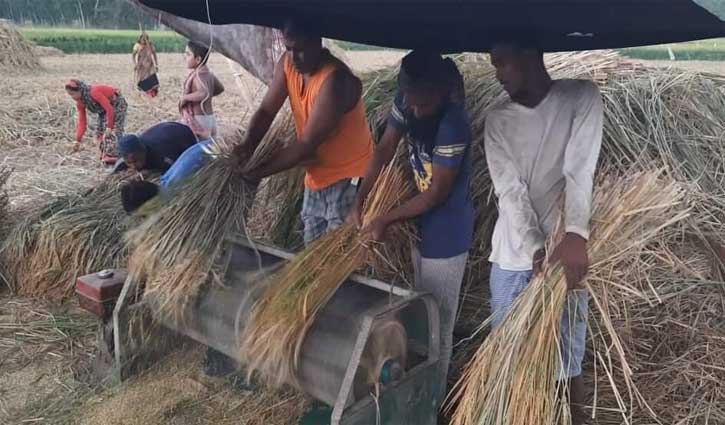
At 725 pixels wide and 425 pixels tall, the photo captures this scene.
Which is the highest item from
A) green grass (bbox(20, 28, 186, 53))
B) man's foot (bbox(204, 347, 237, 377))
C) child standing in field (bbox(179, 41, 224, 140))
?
child standing in field (bbox(179, 41, 224, 140))

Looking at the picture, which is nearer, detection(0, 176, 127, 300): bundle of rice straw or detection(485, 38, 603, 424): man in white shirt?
detection(485, 38, 603, 424): man in white shirt

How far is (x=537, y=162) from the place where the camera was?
7.44 ft

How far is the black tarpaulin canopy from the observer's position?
2.01m

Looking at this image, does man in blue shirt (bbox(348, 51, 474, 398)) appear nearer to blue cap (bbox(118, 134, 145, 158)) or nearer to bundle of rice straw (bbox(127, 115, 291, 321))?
bundle of rice straw (bbox(127, 115, 291, 321))

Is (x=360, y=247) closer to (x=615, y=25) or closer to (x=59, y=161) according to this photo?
(x=615, y=25)

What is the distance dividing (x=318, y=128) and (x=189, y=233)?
698 millimetres

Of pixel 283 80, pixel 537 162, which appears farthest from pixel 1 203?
pixel 537 162

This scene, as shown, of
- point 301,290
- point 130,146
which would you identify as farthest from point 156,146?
point 301,290

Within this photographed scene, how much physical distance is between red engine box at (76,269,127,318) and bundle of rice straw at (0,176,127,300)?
1.09 meters

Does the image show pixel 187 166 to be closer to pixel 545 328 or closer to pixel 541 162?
pixel 541 162

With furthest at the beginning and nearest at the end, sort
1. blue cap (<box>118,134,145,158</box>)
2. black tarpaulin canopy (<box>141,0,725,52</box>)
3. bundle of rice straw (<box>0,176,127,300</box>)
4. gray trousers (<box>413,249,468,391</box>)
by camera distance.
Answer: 1. bundle of rice straw (<box>0,176,127,300</box>)
2. blue cap (<box>118,134,145,158</box>)
3. gray trousers (<box>413,249,468,391</box>)
4. black tarpaulin canopy (<box>141,0,725,52</box>)

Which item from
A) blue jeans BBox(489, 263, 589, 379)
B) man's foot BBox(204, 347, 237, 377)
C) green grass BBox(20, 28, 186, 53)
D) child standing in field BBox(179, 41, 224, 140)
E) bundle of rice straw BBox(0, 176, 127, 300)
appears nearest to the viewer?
blue jeans BBox(489, 263, 589, 379)

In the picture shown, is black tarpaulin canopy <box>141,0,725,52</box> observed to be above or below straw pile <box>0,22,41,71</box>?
above

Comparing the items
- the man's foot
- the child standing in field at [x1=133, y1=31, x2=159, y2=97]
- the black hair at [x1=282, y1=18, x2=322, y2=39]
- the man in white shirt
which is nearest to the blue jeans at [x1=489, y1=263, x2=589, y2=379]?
the man in white shirt
